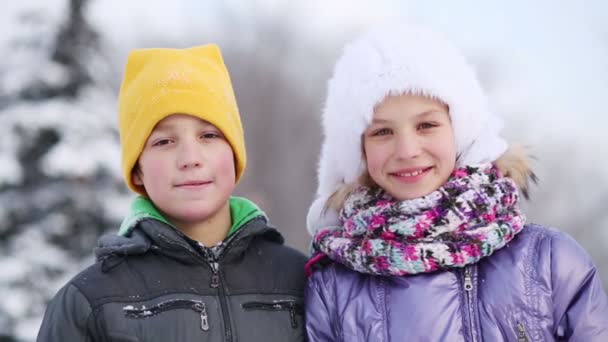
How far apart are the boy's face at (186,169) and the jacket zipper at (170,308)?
300 mm

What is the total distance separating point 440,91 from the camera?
2635mm

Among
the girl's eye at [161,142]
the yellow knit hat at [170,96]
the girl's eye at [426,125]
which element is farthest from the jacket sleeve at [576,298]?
the girl's eye at [161,142]

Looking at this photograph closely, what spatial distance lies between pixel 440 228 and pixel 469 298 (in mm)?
242

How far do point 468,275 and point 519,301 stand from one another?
7.1 inches

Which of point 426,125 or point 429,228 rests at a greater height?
point 426,125

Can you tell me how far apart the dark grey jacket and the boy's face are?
10 cm

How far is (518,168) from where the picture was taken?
2.73 m

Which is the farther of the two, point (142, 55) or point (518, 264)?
point (142, 55)

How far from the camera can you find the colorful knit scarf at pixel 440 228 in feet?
8.14

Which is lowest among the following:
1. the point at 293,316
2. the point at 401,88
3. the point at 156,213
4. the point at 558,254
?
the point at 293,316

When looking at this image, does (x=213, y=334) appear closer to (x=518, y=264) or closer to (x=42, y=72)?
(x=518, y=264)

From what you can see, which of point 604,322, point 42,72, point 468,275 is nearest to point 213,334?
point 468,275

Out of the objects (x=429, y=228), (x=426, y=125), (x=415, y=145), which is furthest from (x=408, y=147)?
(x=429, y=228)

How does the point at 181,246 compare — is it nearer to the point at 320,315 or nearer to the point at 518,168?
the point at 320,315
